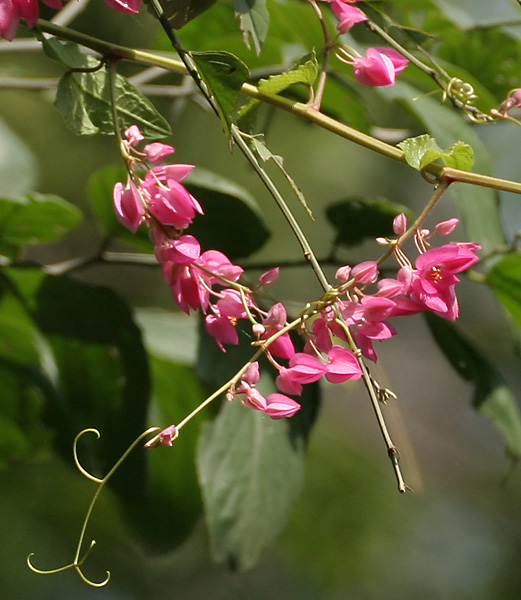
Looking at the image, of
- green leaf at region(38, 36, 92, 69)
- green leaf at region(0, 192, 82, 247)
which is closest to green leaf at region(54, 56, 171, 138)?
green leaf at region(38, 36, 92, 69)

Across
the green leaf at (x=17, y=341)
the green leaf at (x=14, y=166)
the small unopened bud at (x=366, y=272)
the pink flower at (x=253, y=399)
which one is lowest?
the green leaf at (x=17, y=341)

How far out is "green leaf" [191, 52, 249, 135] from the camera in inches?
11.4

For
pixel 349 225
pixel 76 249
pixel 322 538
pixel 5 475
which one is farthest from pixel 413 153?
pixel 322 538

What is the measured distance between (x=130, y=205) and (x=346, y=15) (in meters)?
0.13

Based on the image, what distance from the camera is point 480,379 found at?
22.1 inches

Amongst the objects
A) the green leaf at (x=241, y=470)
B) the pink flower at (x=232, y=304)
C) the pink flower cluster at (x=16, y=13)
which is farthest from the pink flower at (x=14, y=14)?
the green leaf at (x=241, y=470)

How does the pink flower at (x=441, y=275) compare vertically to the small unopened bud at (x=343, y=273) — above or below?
above

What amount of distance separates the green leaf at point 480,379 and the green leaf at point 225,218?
0.46ft

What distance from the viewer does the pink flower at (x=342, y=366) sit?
0.94ft

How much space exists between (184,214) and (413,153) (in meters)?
0.09

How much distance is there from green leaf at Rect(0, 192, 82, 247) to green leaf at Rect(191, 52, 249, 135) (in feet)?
0.90

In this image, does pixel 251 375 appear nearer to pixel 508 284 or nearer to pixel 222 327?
pixel 222 327

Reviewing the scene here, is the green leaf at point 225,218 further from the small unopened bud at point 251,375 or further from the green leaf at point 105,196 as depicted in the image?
the small unopened bud at point 251,375

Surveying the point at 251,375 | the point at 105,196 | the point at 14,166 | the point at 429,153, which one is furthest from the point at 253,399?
the point at 14,166
